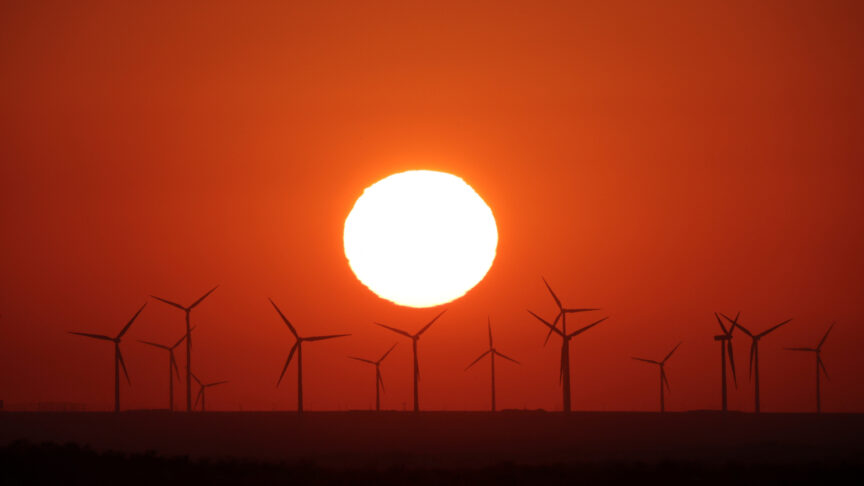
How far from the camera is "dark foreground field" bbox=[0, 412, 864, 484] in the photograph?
102 metres

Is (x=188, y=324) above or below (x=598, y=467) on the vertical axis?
above

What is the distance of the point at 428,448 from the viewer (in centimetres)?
14088

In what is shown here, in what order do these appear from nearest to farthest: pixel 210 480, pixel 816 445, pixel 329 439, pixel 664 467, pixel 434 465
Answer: pixel 210 480
pixel 664 467
pixel 434 465
pixel 816 445
pixel 329 439

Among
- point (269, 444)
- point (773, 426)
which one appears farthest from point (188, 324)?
point (773, 426)

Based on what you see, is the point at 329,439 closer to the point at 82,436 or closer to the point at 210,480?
the point at 82,436

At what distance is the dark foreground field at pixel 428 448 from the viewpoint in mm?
102500

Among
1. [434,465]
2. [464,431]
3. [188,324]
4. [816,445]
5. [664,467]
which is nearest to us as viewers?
[664,467]

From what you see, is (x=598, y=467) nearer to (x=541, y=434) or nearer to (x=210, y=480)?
(x=210, y=480)

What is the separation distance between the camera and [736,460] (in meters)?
123

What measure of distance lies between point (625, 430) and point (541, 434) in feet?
37.8

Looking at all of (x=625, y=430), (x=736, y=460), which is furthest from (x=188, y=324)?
(x=736, y=460)

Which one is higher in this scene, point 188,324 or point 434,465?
point 188,324

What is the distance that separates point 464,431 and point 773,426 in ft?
118

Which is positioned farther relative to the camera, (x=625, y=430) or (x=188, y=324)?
(x=188, y=324)
